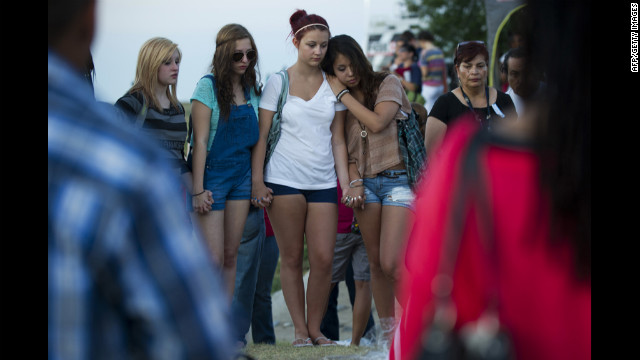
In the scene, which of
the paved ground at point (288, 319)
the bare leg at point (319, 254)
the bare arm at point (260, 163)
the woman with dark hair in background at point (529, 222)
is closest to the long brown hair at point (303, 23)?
the bare arm at point (260, 163)

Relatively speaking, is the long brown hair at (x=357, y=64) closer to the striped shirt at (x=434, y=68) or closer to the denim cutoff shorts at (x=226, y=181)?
the denim cutoff shorts at (x=226, y=181)

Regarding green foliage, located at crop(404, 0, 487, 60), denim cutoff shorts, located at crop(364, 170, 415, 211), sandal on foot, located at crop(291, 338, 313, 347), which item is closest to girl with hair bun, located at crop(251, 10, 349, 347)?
sandal on foot, located at crop(291, 338, 313, 347)

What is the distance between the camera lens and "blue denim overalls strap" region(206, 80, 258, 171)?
15.5ft

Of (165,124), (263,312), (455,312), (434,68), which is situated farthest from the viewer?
(434,68)

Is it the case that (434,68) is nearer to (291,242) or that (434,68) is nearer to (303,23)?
(303,23)

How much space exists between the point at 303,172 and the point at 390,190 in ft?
2.03

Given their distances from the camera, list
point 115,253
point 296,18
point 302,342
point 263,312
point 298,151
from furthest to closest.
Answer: point 263,312 → point 296,18 → point 302,342 → point 298,151 → point 115,253

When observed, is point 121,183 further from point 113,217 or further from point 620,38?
point 620,38

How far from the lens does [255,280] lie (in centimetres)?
507

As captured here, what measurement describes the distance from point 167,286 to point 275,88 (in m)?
3.98

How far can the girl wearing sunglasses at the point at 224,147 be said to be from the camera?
15.3 ft

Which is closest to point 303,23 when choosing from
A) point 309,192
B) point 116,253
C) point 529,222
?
point 309,192

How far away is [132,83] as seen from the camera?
4730 mm
